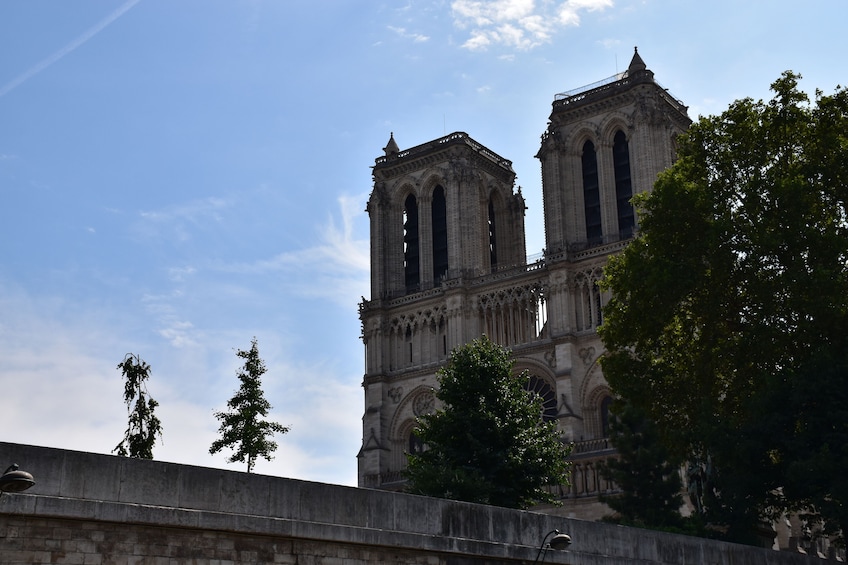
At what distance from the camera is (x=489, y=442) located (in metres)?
31.0

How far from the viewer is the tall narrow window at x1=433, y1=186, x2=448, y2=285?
56250 mm

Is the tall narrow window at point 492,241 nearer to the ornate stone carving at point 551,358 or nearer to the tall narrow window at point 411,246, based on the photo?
the tall narrow window at point 411,246

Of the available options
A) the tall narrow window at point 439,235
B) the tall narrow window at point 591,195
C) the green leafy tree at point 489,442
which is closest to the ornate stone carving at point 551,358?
the tall narrow window at point 591,195

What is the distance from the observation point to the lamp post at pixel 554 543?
15555 millimetres

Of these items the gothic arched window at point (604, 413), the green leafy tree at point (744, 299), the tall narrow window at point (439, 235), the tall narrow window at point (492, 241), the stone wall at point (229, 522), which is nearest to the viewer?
the stone wall at point (229, 522)

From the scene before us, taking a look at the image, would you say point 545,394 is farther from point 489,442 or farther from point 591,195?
point 489,442

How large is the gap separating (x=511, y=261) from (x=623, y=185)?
855 centimetres

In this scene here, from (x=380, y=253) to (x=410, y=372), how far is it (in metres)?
6.75

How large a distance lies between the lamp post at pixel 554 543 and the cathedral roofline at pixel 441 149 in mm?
40812

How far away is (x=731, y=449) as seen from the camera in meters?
23.5

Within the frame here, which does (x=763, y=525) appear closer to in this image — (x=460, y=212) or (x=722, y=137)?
(x=722, y=137)

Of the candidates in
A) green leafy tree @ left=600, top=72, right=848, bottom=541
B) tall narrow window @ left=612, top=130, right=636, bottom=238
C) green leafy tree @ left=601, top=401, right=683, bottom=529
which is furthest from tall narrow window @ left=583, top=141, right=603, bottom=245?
green leafy tree @ left=600, top=72, right=848, bottom=541

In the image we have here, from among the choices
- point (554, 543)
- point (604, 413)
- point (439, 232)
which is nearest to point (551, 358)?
point (604, 413)

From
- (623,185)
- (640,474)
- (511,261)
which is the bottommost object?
A: (640,474)
